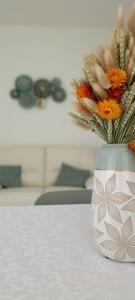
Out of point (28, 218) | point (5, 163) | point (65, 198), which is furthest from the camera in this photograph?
point (5, 163)

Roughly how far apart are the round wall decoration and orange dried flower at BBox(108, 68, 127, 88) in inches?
150

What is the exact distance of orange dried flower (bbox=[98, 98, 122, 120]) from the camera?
0.62 meters

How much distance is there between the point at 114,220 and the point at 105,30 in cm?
437

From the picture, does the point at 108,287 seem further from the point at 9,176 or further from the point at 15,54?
the point at 15,54

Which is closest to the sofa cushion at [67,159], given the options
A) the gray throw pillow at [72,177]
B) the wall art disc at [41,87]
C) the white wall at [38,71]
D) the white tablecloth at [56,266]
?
the gray throw pillow at [72,177]

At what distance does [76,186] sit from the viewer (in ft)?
12.3

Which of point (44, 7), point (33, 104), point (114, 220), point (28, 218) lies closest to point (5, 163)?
point (33, 104)

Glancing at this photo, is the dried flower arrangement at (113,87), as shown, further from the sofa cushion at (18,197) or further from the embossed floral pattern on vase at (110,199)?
the sofa cushion at (18,197)

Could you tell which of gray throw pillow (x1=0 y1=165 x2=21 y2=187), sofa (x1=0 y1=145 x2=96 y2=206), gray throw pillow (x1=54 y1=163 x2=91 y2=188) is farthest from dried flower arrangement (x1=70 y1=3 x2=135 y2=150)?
sofa (x1=0 y1=145 x2=96 y2=206)

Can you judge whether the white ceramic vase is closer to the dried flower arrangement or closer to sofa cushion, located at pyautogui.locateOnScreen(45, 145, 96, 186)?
Answer: the dried flower arrangement

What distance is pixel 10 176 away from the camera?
3.83 meters

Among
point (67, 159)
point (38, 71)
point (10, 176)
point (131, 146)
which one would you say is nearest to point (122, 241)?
point (131, 146)

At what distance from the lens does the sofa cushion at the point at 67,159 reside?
410 centimetres

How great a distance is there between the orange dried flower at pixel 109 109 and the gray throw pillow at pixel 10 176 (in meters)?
3.28
